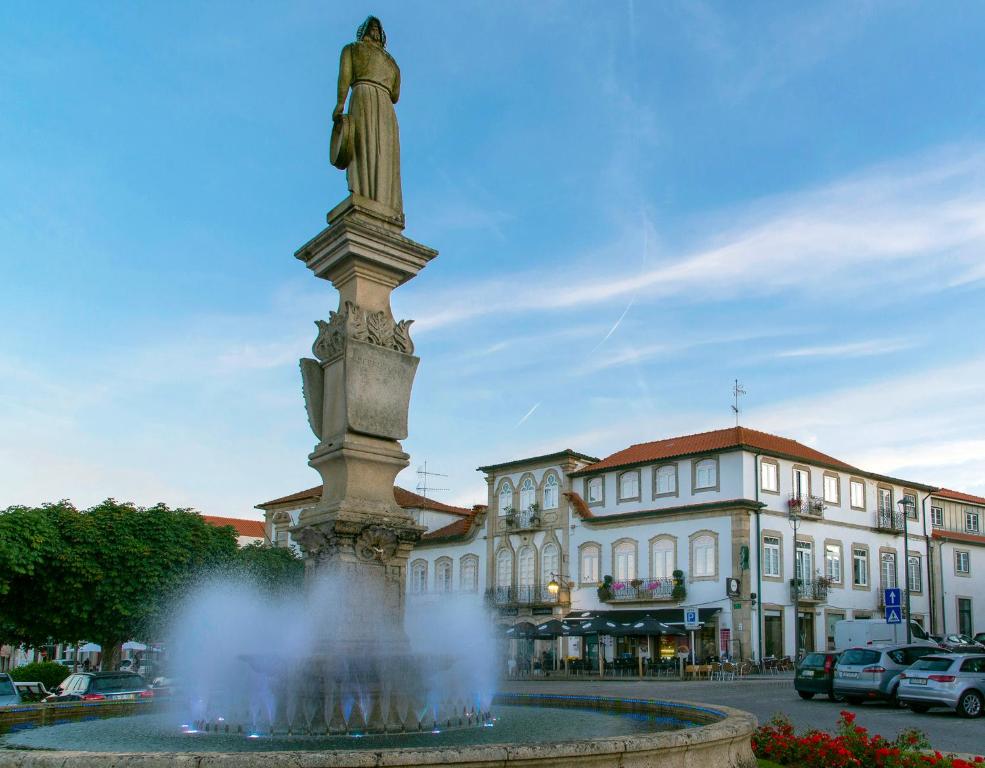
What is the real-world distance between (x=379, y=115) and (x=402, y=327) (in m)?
2.74

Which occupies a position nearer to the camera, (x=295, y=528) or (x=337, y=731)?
(x=337, y=731)

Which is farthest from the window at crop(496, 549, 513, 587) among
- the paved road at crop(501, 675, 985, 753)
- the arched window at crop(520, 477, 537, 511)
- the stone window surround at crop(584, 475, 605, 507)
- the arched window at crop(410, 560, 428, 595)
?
the paved road at crop(501, 675, 985, 753)

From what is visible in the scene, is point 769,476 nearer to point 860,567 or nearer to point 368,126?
point 860,567

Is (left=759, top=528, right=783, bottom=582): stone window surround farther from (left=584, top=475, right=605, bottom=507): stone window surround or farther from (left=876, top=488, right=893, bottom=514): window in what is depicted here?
(left=584, top=475, right=605, bottom=507): stone window surround

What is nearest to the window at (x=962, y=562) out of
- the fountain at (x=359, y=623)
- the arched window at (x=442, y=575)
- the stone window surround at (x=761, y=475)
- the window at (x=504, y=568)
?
the stone window surround at (x=761, y=475)

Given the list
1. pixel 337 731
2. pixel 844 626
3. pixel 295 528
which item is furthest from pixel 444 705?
pixel 844 626

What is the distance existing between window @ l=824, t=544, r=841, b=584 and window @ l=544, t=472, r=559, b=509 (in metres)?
14.1

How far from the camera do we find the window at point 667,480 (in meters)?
48.2

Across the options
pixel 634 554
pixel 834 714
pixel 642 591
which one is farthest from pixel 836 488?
pixel 834 714

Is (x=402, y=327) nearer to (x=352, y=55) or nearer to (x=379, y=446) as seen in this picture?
(x=379, y=446)

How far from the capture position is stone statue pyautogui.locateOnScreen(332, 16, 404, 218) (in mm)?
11984

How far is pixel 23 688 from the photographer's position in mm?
25922

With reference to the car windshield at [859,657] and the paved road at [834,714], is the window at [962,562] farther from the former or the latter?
the car windshield at [859,657]

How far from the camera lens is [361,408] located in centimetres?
1094
